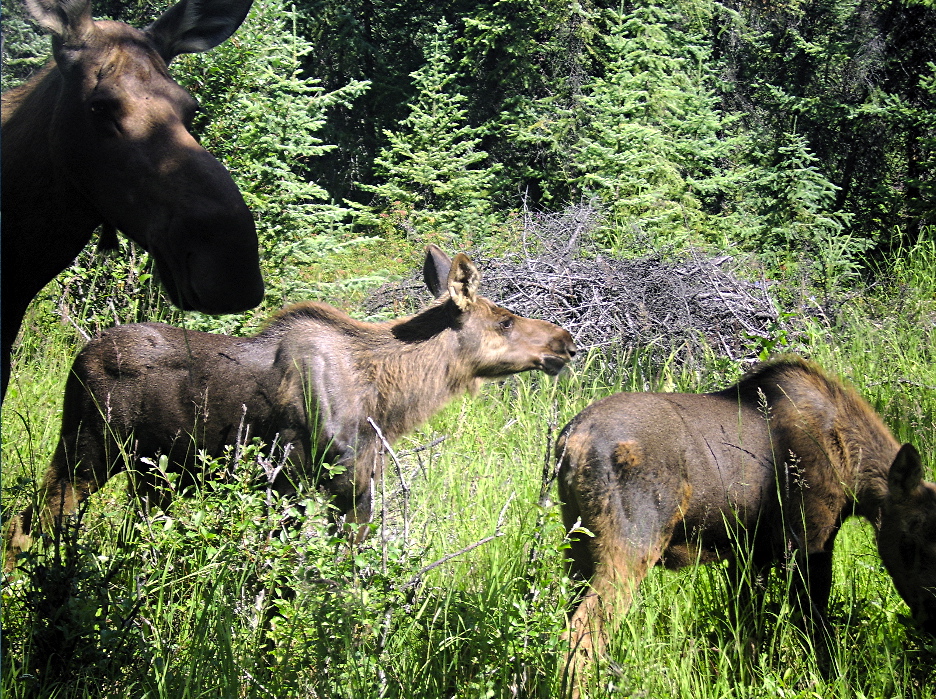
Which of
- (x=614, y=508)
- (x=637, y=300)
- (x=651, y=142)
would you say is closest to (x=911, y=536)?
(x=614, y=508)

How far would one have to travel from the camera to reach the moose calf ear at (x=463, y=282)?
5.73 metres

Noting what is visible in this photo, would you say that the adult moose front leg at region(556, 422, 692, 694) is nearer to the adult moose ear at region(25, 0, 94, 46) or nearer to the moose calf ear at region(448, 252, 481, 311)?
the moose calf ear at region(448, 252, 481, 311)

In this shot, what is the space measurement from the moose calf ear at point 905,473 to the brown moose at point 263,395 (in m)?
2.68

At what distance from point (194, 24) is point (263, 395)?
2.74 m

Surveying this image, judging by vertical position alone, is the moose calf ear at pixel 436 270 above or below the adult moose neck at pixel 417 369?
above

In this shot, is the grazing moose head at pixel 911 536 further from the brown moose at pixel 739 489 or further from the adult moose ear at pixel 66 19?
the adult moose ear at pixel 66 19

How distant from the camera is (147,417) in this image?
504 cm

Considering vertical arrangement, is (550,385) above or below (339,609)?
below

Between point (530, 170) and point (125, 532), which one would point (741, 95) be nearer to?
point (530, 170)

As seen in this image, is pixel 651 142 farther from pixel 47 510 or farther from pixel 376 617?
pixel 376 617

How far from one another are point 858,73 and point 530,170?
7856 mm

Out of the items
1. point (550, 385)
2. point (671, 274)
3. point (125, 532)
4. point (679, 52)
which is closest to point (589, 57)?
point (679, 52)

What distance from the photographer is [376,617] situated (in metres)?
3.04

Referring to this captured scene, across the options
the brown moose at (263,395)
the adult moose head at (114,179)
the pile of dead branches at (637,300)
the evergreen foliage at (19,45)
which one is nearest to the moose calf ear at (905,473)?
the brown moose at (263,395)
